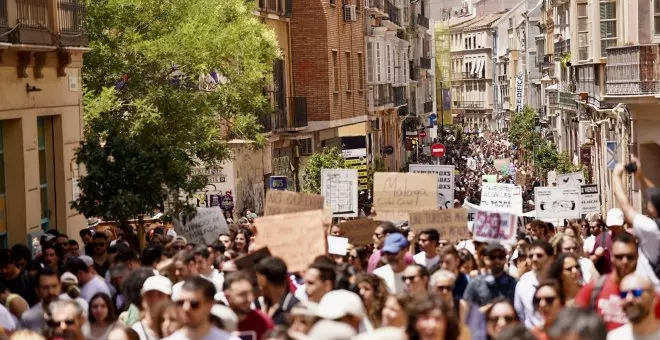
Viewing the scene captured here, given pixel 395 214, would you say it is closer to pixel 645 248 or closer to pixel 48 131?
pixel 48 131

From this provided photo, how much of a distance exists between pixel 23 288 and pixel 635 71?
2116 cm

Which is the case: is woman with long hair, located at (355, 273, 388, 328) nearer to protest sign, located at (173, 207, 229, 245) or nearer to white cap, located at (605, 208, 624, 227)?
white cap, located at (605, 208, 624, 227)

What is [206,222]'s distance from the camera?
877 inches

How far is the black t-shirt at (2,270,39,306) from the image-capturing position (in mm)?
15883

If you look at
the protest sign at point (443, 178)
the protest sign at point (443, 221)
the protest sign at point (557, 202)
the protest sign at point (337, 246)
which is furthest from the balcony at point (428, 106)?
the protest sign at point (337, 246)

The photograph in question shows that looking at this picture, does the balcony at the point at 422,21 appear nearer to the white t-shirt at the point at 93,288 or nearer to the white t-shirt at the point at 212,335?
the white t-shirt at the point at 93,288

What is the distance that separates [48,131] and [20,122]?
7.08 feet

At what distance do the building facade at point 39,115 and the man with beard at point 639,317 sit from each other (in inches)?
507

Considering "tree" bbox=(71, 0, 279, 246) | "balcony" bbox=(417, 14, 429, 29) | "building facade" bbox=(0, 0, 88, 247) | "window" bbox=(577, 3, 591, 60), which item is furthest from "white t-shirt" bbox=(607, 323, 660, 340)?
"balcony" bbox=(417, 14, 429, 29)

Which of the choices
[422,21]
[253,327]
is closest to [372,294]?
[253,327]

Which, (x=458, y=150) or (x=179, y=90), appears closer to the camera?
(x=179, y=90)

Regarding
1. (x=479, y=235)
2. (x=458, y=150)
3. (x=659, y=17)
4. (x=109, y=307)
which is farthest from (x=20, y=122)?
(x=458, y=150)

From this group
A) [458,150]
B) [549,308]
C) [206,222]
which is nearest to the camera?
[549,308]

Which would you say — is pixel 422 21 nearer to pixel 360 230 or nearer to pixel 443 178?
pixel 443 178
